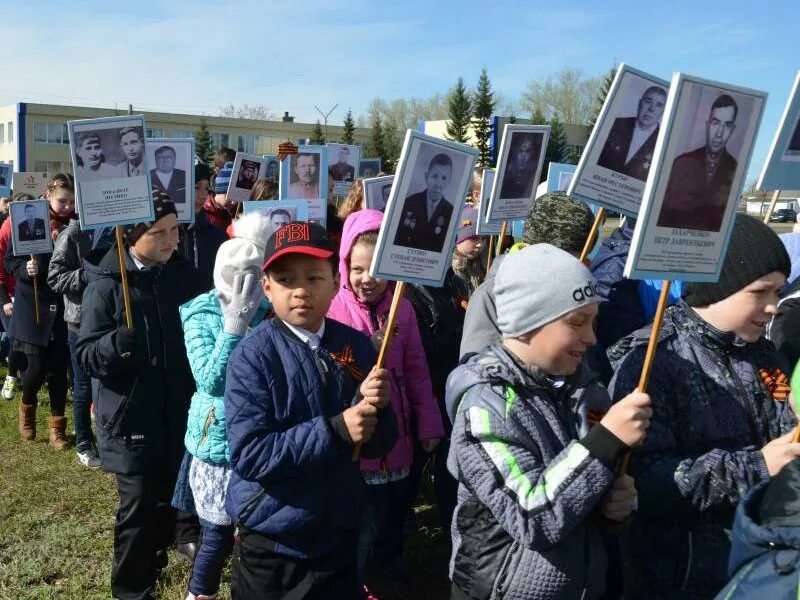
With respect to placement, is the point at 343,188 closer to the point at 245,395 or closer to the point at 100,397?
the point at 100,397

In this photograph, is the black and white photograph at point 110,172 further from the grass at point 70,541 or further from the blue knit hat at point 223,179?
the blue knit hat at point 223,179

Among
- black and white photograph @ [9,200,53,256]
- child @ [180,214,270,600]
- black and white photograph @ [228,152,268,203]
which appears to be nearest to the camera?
child @ [180,214,270,600]

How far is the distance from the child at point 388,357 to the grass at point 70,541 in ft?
2.59

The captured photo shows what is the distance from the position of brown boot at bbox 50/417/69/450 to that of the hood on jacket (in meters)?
3.82

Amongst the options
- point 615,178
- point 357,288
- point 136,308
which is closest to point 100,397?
point 136,308

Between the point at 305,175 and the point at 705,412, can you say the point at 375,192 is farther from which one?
the point at 705,412

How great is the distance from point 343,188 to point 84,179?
205 inches

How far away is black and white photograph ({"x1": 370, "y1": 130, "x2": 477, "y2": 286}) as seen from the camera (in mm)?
2791

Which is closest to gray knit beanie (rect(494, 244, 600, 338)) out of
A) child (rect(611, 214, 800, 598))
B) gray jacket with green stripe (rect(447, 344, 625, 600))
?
gray jacket with green stripe (rect(447, 344, 625, 600))

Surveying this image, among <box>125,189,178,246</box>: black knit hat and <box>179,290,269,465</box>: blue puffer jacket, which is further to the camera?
<box>125,189,178,246</box>: black knit hat

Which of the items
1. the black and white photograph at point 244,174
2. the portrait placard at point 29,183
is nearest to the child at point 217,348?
the black and white photograph at point 244,174

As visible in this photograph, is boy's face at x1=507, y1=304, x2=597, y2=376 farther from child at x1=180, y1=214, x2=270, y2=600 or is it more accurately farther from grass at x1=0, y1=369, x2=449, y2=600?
grass at x1=0, y1=369, x2=449, y2=600

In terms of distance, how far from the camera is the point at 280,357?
2789 millimetres

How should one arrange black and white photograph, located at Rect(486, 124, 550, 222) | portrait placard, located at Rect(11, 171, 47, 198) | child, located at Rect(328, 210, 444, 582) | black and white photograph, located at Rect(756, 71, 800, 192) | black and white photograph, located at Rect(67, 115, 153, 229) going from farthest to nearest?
portrait placard, located at Rect(11, 171, 47, 198) < black and white photograph, located at Rect(486, 124, 550, 222) < black and white photograph, located at Rect(67, 115, 153, 229) < child, located at Rect(328, 210, 444, 582) < black and white photograph, located at Rect(756, 71, 800, 192)
